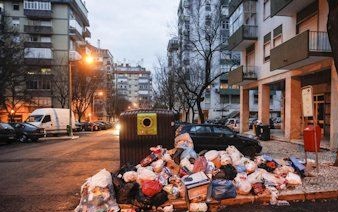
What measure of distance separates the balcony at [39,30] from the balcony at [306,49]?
178 feet

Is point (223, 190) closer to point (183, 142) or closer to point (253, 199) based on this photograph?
point (253, 199)

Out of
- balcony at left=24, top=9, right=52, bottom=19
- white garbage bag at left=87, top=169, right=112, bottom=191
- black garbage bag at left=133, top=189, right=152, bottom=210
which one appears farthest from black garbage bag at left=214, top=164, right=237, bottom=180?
balcony at left=24, top=9, right=52, bottom=19

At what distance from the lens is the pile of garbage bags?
7191 mm

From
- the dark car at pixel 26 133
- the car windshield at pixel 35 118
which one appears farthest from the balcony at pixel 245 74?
the car windshield at pixel 35 118

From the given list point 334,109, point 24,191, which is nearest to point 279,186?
point 24,191

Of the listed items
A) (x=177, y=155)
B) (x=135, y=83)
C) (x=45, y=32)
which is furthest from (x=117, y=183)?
(x=135, y=83)

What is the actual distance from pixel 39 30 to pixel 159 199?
6420cm

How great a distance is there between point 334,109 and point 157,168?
11.2m

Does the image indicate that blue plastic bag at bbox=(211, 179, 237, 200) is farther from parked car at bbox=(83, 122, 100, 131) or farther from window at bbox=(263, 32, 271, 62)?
parked car at bbox=(83, 122, 100, 131)

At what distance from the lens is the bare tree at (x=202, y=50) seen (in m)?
29.7

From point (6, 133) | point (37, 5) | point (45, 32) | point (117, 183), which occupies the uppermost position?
point (37, 5)

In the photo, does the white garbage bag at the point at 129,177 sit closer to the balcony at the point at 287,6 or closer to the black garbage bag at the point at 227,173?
the black garbage bag at the point at 227,173

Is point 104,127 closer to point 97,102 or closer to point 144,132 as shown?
point 97,102

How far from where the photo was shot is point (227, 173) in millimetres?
8352
